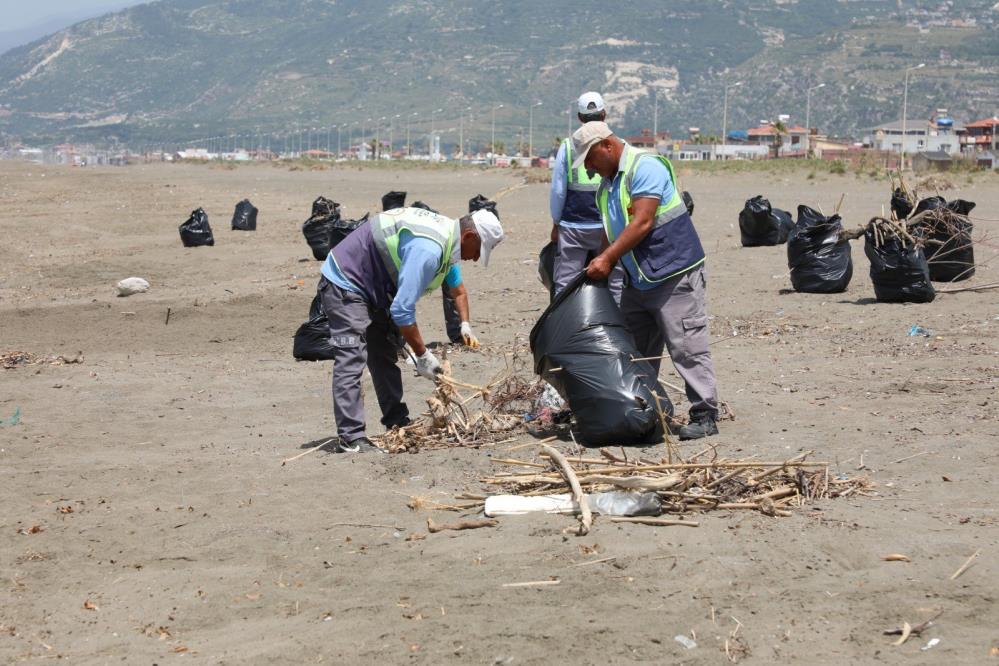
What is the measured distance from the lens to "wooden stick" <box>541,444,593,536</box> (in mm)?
4965

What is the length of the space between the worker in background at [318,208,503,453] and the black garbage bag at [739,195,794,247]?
28.6ft

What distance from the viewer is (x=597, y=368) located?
6.36 meters

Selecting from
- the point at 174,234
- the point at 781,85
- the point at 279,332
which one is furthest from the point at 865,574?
the point at 781,85

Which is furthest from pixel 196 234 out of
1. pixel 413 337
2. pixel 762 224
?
pixel 413 337

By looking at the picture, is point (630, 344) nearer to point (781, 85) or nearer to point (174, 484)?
point (174, 484)

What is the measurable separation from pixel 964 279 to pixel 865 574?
26.0 ft

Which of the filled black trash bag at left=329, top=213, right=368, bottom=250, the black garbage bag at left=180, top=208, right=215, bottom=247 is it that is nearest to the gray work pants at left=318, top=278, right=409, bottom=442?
the filled black trash bag at left=329, top=213, right=368, bottom=250

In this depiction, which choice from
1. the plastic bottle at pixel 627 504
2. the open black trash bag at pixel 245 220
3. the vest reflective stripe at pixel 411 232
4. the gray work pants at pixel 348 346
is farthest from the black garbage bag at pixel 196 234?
the plastic bottle at pixel 627 504

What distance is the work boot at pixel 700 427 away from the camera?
643 centimetres

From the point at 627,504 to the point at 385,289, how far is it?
7.03 feet

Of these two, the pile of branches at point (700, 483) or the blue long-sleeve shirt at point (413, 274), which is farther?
the blue long-sleeve shirt at point (413, 274)

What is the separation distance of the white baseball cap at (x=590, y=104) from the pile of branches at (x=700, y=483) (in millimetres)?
3185

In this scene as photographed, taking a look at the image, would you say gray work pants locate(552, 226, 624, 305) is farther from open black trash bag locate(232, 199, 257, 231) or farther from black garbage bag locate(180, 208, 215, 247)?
open black trash bag locate(232, 199, 257, 231)

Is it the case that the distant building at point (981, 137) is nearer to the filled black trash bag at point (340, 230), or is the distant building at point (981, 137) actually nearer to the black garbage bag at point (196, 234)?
the black garbage bag at point (196, 234)
